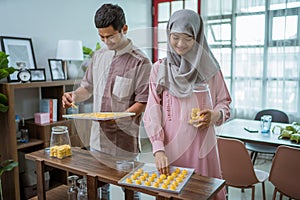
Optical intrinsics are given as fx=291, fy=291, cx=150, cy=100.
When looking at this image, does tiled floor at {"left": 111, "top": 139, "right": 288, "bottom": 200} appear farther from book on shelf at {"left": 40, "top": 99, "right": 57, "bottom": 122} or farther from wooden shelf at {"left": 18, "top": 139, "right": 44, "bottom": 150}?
book on shelf at {"left": 40, "top": 99, "right": 57, "bottom": 122}

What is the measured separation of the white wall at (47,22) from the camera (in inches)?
104

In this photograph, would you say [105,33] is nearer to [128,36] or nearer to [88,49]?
[128,36]

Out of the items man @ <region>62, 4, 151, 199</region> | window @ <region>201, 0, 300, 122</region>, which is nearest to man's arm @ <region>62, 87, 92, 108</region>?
man @ <region>62, 4, 151, 199</region>

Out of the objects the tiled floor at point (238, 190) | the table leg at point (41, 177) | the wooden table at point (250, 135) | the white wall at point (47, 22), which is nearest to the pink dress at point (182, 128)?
the tiled floor at point (238, 190)

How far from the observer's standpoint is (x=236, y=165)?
7.17ft

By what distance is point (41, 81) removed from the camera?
8.77ft

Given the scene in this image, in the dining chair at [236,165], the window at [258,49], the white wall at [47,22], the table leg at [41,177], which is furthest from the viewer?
the window at [258,49]

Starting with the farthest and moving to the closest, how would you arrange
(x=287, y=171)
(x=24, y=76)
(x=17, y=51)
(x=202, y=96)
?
(x=17, y=51) → (x=24, y=76) → (x=287, y=171) → (x=202, y=96)

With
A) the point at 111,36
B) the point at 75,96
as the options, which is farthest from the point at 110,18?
the point at 75,96

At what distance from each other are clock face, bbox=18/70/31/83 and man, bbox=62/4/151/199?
1169 mm

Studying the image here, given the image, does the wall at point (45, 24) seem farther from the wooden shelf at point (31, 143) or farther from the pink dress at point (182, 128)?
the pink dress at point (182, 128)

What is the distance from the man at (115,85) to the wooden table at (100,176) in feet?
0.63

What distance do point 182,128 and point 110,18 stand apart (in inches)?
23.7

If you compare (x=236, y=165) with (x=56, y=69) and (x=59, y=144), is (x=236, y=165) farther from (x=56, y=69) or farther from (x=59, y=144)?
(x=56, y=69)
